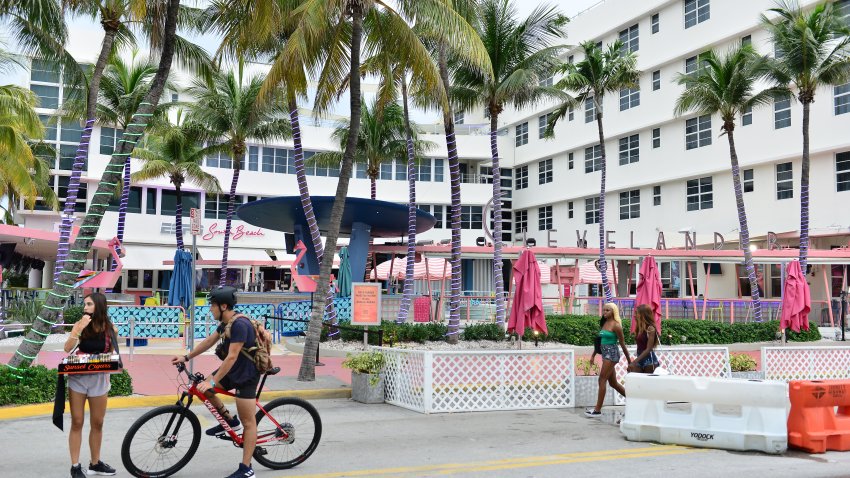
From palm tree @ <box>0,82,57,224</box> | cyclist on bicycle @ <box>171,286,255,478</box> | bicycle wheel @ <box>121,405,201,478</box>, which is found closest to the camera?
cyclist on bicycle @ <box>171,286,255,478</box>

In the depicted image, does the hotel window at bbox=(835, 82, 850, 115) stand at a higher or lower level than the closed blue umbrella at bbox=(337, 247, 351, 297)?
higher

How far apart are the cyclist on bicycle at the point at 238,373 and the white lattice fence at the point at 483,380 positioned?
4.51 metres

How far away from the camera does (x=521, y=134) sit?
176 ft

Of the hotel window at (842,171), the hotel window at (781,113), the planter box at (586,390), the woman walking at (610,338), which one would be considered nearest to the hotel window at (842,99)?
the hotel window at (842,171)

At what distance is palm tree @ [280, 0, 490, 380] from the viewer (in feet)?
44.4

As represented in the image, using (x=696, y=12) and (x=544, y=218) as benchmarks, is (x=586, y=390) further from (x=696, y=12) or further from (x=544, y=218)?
(x=544, y=218)

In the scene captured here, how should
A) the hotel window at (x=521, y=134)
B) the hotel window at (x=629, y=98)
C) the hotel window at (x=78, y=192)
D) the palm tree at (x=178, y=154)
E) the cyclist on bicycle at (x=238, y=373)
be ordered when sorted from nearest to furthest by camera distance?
the cyclist on bicycle at (x=238, y=373)
the palm tree at (x=178, y=154)
the hotel window at (x=78, y=192)
the hotel window at (x=629, y=98)
the hotel window at (x=521, y=134)

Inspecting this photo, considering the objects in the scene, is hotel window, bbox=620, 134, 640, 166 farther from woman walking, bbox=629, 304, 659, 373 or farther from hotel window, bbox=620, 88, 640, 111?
woman walking, bbox=629, 304, 659, 373

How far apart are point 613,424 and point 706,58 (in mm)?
17685

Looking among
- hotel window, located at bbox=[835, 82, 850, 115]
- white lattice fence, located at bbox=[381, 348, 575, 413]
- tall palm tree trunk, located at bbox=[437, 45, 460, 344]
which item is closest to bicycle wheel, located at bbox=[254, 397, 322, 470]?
white lattice fence, located at bbox=[381, 348, 575, 413]

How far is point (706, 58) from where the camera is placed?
24.8m

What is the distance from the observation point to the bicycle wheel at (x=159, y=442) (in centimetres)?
684

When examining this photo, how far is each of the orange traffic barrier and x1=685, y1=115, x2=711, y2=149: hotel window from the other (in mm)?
31663

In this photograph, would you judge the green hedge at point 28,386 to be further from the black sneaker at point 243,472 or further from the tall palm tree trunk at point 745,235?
the tall palm tree trunk at point 745,235
